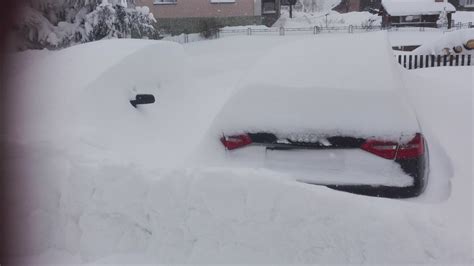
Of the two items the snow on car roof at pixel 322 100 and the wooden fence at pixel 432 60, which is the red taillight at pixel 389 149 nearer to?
the snow on car roof at pixel 322 100

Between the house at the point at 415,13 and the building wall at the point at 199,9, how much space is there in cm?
1045

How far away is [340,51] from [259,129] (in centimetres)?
157

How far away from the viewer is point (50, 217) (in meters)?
3.54

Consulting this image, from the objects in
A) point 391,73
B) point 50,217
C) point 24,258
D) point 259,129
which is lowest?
point 24,258

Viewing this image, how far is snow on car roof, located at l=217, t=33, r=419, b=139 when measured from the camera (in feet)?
11.8

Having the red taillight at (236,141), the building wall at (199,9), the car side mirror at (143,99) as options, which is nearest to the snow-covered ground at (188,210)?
the red taillight at (236,141)

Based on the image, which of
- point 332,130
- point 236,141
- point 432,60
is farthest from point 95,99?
point 432,60

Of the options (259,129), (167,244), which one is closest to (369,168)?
(259,129)

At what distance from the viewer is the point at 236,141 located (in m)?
3.78

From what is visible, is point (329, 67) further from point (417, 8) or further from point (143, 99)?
point (417, 8)

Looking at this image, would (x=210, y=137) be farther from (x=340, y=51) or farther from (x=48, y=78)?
(x=48, y=78)

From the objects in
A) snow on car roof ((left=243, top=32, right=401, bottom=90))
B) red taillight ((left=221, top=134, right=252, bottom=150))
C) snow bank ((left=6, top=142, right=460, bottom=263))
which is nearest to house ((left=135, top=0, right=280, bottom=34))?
snow on car roof ((left=243, top=32, right=401, bottom=90))

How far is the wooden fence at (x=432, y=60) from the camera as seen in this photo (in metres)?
13.4

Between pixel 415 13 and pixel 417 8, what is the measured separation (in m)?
0.60
